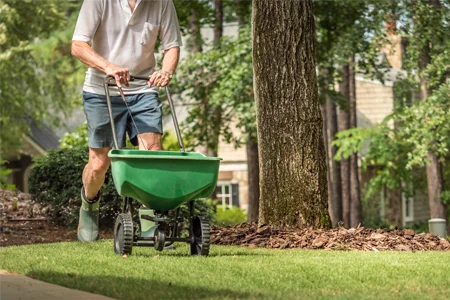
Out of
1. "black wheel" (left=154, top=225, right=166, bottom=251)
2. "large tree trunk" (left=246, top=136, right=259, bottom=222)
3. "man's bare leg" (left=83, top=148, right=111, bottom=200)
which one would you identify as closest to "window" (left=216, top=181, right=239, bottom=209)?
"large tree trunk" (left=246, top=136, right=259, bottom=222)

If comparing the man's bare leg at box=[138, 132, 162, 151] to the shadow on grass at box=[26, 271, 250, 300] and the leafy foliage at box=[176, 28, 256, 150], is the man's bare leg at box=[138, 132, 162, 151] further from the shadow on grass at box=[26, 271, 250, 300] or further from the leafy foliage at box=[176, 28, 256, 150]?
the leafy foliage at box=[176, 28, 256, 150]

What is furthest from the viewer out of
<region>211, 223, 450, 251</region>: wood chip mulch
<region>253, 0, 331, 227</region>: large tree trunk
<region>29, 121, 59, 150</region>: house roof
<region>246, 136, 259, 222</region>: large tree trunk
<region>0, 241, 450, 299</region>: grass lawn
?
<region>29, 121, 59, 150</region>: house roof

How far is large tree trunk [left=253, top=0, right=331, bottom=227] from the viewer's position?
9898mm

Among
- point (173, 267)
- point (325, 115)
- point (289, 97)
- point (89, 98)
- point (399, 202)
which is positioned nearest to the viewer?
point (173, 267)

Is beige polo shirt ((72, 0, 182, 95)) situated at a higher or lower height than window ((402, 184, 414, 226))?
higher

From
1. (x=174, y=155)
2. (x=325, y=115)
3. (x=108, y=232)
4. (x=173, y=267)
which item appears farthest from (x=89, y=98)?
(x=325, y=115)

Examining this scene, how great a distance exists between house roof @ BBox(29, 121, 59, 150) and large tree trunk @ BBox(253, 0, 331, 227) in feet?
85.6

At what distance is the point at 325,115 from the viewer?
31.1 m

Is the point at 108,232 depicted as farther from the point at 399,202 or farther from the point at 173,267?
the point at 399,202

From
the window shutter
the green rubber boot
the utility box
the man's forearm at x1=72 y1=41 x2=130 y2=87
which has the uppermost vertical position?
the man's forearm at x1=72 y1=41 x2=130 y2=87

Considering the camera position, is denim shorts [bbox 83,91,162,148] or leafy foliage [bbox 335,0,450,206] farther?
leafy foliage [bbox 335,0,450,206]

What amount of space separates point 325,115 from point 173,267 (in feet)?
79.5

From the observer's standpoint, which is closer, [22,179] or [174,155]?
[174,155]

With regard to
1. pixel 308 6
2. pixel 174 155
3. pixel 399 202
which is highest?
pixel 308 6
